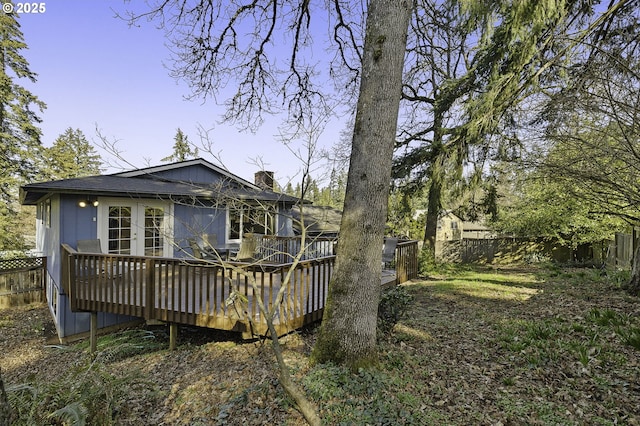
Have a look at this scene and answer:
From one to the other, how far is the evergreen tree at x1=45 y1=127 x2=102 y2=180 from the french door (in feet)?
65.6

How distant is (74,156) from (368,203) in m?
30.3

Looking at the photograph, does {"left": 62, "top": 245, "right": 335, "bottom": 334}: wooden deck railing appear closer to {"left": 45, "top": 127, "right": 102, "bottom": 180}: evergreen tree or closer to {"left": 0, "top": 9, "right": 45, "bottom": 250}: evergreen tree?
{"left": 0, "top": 9, "right": 45, "bottom": 250}: evergreen tree

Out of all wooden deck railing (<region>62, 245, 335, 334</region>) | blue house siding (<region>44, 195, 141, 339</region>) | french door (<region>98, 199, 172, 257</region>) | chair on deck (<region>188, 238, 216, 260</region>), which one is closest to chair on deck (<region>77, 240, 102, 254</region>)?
blue house siding (<region>44, 195, 141, 339</region>)

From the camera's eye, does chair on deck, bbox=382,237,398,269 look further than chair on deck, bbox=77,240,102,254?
Yes

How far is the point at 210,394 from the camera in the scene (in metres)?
3.66

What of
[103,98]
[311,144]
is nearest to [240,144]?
[311,144]

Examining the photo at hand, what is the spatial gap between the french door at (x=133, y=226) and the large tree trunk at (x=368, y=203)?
21.0 feet

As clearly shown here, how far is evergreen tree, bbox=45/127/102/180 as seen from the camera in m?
24.3

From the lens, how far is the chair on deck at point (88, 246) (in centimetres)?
793

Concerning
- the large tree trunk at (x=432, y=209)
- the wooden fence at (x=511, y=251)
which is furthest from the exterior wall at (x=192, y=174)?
the wooden fence at (x=511, y=251)

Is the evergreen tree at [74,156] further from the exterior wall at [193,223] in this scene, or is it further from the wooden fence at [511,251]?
the wooden fence at [511,251]

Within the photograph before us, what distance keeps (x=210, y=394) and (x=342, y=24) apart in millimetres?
7331

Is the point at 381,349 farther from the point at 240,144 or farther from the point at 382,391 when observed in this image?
the point at 240,144

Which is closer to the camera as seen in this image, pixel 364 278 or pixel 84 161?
pixel 364 278
